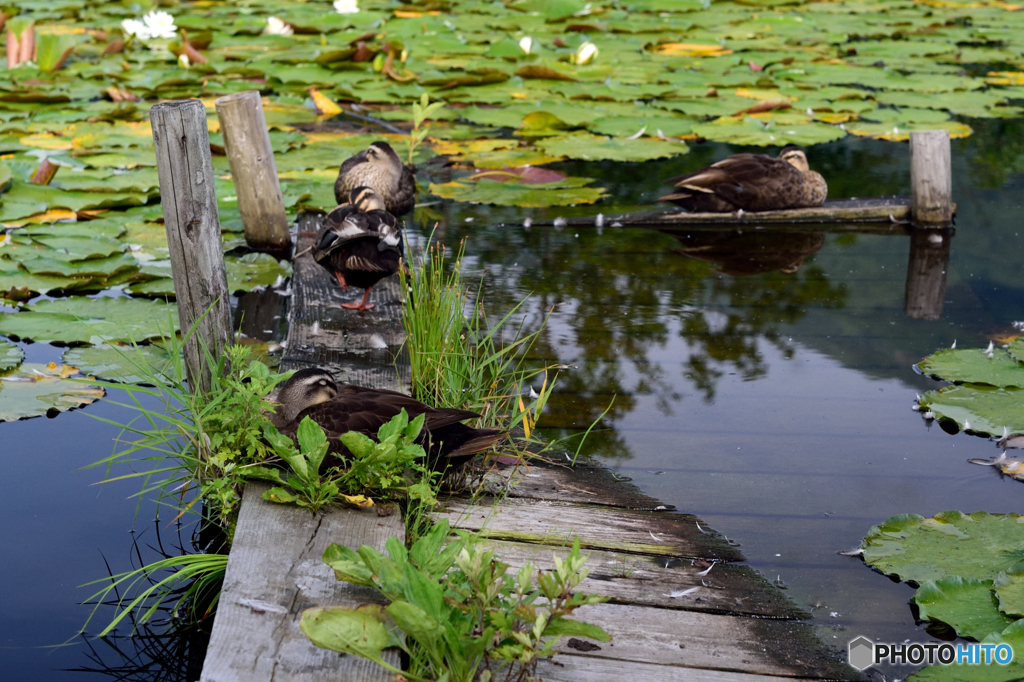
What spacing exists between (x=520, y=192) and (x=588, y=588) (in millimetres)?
4575

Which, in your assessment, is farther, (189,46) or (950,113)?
(189,46)

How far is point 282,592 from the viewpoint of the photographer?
8.73 feet

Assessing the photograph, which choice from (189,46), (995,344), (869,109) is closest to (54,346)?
(995,344)

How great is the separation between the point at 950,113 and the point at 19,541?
901cm

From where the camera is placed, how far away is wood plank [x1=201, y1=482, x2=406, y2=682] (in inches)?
94.3

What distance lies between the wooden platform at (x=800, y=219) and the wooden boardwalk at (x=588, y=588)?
3396 mm

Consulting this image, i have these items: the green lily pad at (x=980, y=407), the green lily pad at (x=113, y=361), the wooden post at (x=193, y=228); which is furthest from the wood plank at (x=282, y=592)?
the green lily pad at (x=980, y=407)

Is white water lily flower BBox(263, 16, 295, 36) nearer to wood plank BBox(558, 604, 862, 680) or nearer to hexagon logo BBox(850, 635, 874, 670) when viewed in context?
wood plank BBox(558, 604, 862, 680)

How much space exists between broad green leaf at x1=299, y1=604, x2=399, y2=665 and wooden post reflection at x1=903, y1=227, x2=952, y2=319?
397 centimetres

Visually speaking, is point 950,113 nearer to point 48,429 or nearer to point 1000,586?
point 1000,586

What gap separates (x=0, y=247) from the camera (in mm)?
5730

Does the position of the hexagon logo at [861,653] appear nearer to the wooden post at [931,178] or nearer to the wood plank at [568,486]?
the wood plank at [568,486]

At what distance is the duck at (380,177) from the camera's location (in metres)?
6.17

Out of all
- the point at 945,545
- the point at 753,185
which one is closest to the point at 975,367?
the point at 945,545
